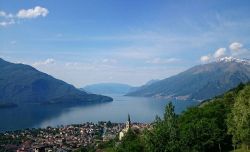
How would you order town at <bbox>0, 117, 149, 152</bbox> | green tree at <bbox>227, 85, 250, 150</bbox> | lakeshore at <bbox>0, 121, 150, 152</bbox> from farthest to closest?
lakeshore at <bbox>0, 121, 150, 152</bbox> → town at <bbox>0, 117, 149, 152</bbox> → green tree at <bbox>227, 85, 250, 150</bbox>

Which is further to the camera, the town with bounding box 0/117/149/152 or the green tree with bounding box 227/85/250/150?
the town with bounding box 0/117/149/152

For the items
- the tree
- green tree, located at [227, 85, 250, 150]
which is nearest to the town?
green tree, located at [227, 85, 250, 150]

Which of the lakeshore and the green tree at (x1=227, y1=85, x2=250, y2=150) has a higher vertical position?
the green tree at (x1=227, y1=85, x2=250, y2=150)

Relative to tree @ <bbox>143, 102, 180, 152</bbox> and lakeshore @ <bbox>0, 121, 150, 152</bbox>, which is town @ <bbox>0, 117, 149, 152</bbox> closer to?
lakeshore @ <bbox>0, 121, 150, 152</bbox>

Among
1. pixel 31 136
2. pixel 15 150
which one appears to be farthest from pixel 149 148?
pixel 31 136

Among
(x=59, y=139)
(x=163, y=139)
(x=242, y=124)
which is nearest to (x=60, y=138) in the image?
(x=59, y=139)

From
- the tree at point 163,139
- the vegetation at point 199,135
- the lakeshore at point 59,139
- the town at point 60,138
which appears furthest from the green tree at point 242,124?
the lakeshore at point 59,139

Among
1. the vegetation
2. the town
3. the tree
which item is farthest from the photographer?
the town

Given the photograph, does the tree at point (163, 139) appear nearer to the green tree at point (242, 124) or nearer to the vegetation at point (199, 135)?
the vegetation at point (199, 135)
